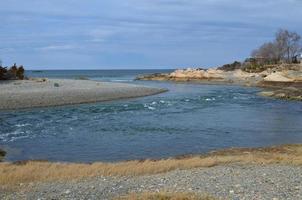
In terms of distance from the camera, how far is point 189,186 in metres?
12.9

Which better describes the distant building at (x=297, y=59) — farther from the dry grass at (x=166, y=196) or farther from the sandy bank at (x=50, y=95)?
the dry grass at (x=166, y=196)

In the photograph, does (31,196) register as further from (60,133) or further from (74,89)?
(74,89)

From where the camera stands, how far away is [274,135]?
30.7 meters

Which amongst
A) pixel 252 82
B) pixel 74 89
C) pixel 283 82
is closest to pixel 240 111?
pixel 74 89

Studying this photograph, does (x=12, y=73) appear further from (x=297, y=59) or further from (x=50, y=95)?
(x=297, y=59)

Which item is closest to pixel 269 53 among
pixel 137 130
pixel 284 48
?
pixel 284 48

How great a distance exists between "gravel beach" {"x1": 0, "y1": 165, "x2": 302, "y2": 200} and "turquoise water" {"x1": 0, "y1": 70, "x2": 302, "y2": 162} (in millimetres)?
8209

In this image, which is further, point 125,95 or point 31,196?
point 125,95

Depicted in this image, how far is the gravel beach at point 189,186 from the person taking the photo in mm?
11938

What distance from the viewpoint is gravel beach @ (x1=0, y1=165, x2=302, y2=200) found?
470 inches

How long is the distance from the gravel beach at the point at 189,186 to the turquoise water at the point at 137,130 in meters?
8.21

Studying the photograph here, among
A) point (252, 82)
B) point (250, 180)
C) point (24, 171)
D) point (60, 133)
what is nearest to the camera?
point (250, 180)

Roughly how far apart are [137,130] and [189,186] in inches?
792

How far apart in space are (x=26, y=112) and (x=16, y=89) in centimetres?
1270
